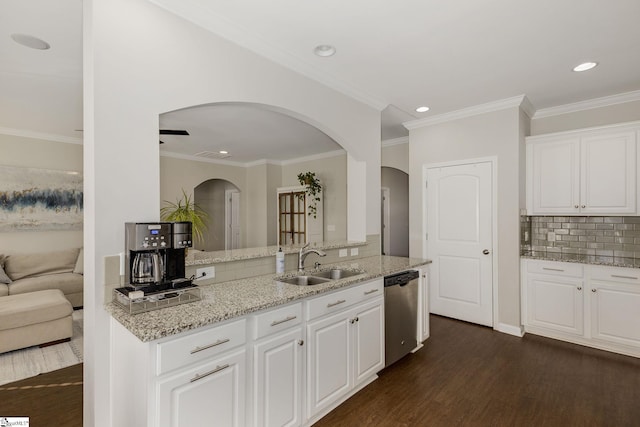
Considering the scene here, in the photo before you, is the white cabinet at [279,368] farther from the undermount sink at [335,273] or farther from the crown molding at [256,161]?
the crown molding at [256,161]

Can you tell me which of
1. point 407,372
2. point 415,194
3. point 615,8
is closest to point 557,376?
point 407,372

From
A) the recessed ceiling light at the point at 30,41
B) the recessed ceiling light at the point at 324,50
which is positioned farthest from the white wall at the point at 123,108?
the recessed ceiling light at the point at 30,41

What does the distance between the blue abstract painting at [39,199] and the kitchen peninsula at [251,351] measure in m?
4.17

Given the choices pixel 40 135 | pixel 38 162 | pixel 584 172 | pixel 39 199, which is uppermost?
pixel 40 135

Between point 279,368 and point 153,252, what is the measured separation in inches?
38.9

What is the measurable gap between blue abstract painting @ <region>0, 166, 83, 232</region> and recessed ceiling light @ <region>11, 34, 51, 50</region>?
3.18 metres

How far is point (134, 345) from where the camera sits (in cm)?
153

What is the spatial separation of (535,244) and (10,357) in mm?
6048

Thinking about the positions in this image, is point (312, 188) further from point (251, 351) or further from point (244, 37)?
point (251, 351)

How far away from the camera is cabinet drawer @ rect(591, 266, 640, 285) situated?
3.12 meters

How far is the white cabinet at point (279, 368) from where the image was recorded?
1.80 meters

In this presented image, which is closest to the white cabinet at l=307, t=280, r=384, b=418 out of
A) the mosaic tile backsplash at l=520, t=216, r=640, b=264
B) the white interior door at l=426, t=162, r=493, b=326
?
the white interior door at l=426, t=162, r=493, b=326

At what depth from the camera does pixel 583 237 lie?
384 centimetres

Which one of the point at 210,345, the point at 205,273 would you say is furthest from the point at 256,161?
the point at 210,345
